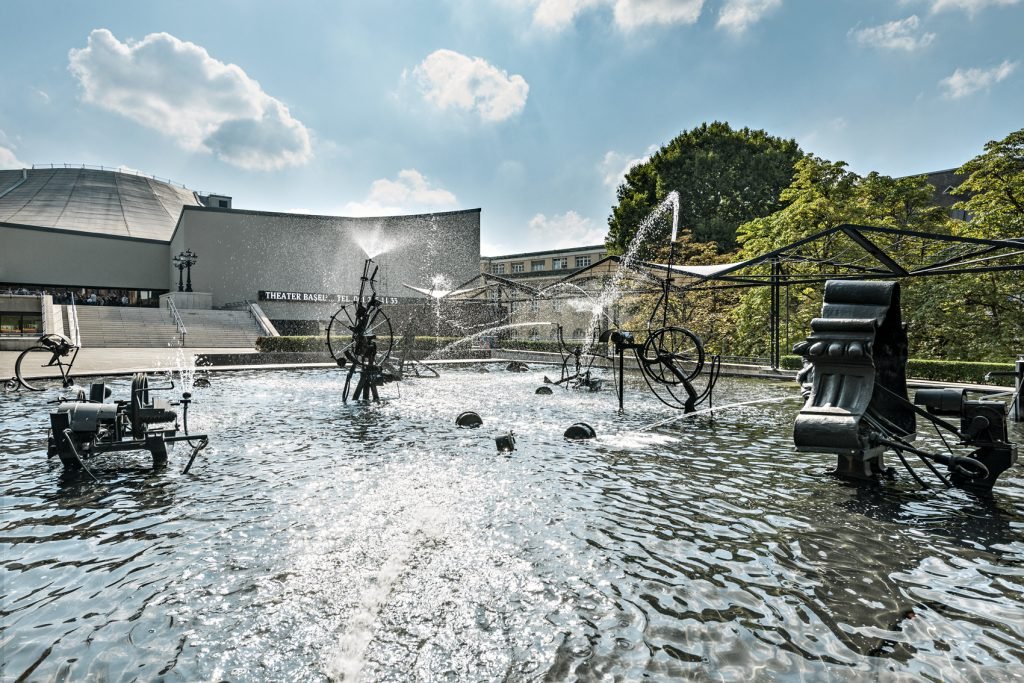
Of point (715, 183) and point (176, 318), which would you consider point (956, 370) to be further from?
point (176, 318)

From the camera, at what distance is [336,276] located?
60281mm

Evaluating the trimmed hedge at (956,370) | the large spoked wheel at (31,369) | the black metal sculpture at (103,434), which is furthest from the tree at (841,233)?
the large spoked wheel at (31,369)

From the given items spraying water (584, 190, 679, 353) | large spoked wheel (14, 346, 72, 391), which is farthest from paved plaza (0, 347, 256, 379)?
spraying water (584, 190, 679, 353)

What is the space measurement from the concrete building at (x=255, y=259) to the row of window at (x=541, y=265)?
14705 mm

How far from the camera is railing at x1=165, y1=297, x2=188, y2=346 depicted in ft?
133

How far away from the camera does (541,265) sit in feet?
267

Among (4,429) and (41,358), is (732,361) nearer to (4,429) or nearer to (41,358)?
(4,429)

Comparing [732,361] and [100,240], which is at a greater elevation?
[100,240]

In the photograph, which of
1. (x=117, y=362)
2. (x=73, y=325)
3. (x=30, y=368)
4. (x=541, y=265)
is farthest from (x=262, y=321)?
(x=541, y=265)

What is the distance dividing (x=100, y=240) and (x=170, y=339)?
30887mm

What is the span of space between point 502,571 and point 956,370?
2036 centimetres

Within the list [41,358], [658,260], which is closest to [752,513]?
[41,358]

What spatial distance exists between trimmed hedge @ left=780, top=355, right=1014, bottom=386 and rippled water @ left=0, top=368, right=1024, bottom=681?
13750 mm

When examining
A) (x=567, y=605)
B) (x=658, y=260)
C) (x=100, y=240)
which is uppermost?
(x=100, y=240)
